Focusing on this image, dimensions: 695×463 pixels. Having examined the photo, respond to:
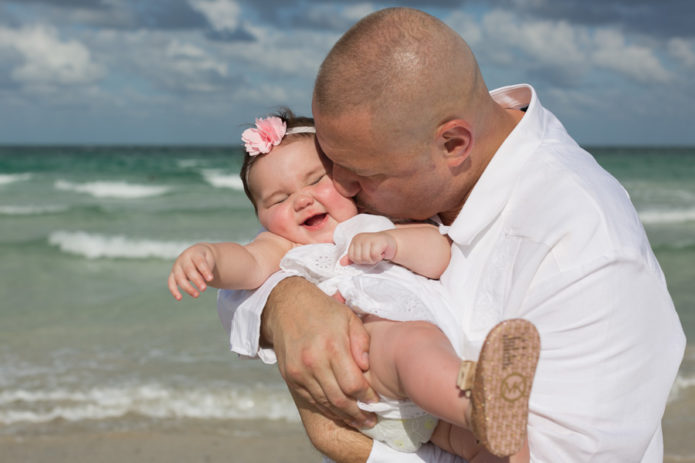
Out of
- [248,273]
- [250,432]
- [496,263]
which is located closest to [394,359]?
[496,263]

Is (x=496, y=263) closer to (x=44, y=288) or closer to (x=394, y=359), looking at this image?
(x=394, y=359)

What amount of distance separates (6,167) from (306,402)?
2814 cm

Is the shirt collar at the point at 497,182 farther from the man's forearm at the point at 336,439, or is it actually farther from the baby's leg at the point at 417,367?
the man's forearm at the point at 336,439

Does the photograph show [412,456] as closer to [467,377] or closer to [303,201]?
[467,377]

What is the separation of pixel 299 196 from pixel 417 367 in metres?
1.00

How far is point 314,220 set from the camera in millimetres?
2723

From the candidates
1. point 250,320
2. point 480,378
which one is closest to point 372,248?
point 250,320

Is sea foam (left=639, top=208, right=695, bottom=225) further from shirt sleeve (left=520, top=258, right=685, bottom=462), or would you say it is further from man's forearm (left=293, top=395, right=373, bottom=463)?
shirt sleeve (left=520, top=258, right=685, bottom=462)

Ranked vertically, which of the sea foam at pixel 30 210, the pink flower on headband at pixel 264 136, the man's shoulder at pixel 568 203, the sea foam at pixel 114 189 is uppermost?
the man's shoulder at pixel 568 203

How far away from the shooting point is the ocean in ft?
19.4

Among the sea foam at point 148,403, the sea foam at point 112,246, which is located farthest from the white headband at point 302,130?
the sea foam at point 112,246

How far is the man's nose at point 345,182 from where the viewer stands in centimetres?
253

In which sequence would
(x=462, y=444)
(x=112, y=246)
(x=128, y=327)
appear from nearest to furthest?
1. (x=462, y=444)
2. (x=128, y=327)
3. (x=112, y=246)

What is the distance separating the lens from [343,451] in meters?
2.33
